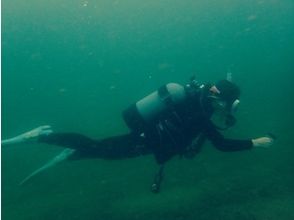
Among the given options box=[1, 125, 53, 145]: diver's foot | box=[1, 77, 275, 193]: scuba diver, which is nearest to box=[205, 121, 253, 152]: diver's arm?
box=[1, 77, 275, 193]: scuba diver

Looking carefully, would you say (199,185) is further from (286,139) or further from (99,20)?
(99,20)

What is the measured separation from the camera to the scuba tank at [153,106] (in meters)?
6.00

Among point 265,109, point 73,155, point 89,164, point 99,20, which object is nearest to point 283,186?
point 73,155

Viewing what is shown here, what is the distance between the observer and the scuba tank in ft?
19.7

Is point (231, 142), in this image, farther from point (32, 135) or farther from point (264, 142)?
point (32, 135)

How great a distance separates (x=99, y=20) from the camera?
8750 cm

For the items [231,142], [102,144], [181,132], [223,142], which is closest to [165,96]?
[181,132]

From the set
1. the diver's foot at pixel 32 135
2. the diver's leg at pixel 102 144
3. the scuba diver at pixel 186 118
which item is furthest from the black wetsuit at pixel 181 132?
the diver's foot at pixel 32 135

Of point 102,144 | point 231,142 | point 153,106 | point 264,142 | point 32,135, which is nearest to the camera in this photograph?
point 264,142

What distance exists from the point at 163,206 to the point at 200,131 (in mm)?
3393

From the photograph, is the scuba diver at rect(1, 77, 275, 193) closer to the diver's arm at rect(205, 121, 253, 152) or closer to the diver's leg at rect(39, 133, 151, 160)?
the diver's arm at rect(205, 121, 253, 152)

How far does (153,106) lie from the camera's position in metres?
6.20

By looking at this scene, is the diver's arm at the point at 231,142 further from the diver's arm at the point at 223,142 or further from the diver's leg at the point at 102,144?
the diver's leg at the point at 102,144

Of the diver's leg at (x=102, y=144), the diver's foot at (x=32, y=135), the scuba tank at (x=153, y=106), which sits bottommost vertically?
the diver's leg at (x=102, y=144)
